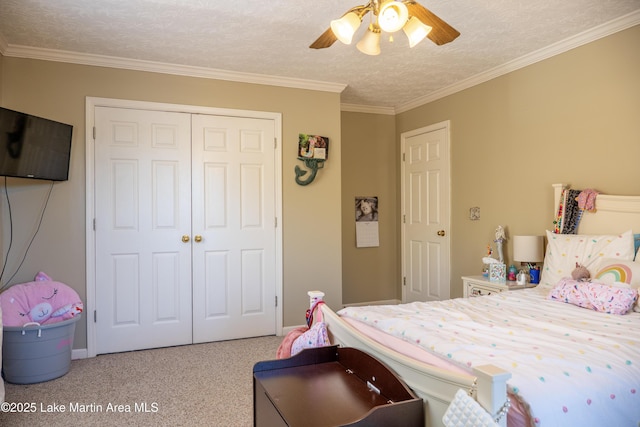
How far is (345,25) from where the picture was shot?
2113 millimetres

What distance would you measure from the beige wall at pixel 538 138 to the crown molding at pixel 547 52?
45mm

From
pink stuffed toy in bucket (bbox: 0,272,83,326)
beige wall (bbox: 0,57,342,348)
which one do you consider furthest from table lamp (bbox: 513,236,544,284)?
pink stuffed toy in bucket (bbox: 0,272,83,326)

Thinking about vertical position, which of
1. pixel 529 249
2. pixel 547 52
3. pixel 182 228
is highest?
pixel 547 52

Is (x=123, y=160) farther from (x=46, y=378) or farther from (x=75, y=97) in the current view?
(x=46, y=378)

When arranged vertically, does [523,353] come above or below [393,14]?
below

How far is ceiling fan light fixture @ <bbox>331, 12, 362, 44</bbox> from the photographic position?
2.11m

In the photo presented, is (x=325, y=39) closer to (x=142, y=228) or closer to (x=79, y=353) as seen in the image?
Answer: (x=142, y=228)

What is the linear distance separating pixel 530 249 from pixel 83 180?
144 inches

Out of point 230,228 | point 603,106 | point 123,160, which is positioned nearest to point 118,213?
point 123,160

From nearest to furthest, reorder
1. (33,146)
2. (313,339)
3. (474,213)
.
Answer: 1. (313,339)
2. (33,146)
3. (474,213)

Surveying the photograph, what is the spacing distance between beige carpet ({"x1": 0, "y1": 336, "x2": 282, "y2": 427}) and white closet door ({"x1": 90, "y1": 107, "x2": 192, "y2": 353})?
26 centimetres

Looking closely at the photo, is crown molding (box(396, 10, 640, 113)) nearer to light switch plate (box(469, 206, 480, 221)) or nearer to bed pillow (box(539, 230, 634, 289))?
light switch plate (box(469, 206, 480, 221))

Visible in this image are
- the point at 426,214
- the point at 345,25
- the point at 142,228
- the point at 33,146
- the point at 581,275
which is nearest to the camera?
the point at 345,25

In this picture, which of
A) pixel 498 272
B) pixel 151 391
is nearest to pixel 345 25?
pixel 498 272
